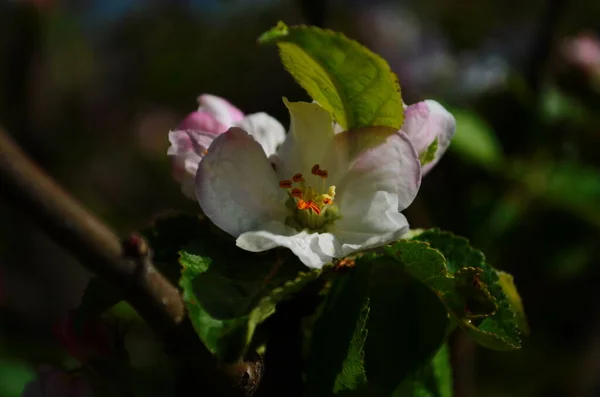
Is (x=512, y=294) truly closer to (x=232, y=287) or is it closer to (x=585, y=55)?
(x=232, y=287)

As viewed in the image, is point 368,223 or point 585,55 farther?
point 585,55

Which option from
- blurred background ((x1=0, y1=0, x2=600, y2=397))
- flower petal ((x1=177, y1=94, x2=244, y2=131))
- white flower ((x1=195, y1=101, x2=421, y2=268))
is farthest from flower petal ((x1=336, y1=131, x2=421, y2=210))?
blurred background ((x1=0, y1=0, x2=600, y2=397))

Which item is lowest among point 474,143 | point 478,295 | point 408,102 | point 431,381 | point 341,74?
point 408,102

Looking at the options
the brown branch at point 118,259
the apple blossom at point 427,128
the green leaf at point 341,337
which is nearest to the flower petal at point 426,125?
the apple blossom at point 427,128

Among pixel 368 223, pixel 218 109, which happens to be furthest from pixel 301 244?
pixel 218 109

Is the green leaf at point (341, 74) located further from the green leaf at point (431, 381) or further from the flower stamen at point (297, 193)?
the green leaf at point (431, 381)

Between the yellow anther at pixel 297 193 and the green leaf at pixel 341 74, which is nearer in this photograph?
the green leaf at pixel 341 74
